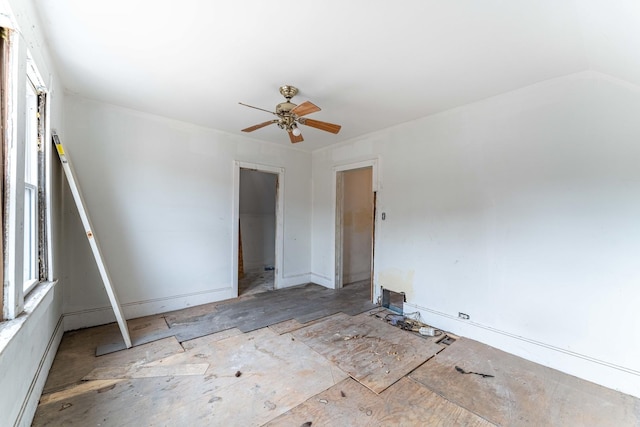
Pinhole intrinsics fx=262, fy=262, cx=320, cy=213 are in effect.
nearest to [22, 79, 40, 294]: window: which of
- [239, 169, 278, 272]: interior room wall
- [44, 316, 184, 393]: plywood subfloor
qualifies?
[44, 316, 184, 393]: plywood subfloor

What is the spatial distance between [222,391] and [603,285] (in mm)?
3079

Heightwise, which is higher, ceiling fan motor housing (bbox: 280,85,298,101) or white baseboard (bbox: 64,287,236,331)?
ceiling fan motor housing (bbox: 280,85,298,101)

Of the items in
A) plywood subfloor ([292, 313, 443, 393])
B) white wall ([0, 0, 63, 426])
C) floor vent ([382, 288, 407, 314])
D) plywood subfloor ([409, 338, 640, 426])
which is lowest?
plywood subfloor ([409, 338, 640, 426])

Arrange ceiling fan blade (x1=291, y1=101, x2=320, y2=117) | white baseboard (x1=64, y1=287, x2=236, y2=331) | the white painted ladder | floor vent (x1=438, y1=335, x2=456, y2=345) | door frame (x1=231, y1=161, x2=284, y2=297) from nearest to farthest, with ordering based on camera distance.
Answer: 1. ceiling fan blade (x1=291, y1=101, x2=320, y2=117)
2. the white painted ladder
3. floor vent (x1=438, y1=335, x2=456, y2=345)
4. white baseboard (x1=64, y1=287, x2=236, y2=331)
5. door frame (x1=231, y1=161, x2=284, y2=297)

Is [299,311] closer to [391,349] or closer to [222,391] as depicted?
[391,349]

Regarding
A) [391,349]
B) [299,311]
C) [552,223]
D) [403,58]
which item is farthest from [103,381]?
[552,223]

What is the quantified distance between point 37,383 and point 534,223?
410 cm

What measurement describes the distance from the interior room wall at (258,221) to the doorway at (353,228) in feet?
5.37

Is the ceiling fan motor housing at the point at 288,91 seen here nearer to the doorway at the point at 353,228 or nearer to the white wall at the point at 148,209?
the white wall at the point at 148,209

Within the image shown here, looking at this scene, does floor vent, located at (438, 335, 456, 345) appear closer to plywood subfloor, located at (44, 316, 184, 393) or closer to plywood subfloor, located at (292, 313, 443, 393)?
plywood subfloor, located at (292, 313, 443, 393)

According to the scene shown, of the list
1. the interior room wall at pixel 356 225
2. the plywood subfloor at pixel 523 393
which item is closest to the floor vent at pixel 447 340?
the plywood subfloor at pixel 523 393

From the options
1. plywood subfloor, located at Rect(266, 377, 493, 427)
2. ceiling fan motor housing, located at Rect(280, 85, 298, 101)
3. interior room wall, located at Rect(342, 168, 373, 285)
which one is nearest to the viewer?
plywood subfloor, located at Rect(266, 377, 493, 427)

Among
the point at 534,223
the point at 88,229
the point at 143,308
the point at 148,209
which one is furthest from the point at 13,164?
the point at 534,223

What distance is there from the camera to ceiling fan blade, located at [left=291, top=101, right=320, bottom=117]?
214 centimetres
